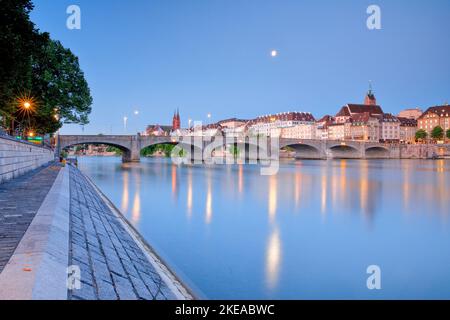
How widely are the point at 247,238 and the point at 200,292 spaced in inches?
235

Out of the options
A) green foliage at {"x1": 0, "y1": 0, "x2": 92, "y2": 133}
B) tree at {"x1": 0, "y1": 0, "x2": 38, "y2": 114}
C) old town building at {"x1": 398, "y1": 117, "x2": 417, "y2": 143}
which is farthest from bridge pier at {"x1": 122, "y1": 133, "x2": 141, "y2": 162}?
old town building at {"x1": 398, "y1": 117, "x2": 417, "y2": 143}

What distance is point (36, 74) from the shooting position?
126 ft

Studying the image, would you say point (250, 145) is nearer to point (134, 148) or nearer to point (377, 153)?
point (134, 148)

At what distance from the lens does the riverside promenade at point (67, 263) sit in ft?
14.9

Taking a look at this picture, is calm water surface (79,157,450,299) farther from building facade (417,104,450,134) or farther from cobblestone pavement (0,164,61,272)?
building facade (417,104,450,134)

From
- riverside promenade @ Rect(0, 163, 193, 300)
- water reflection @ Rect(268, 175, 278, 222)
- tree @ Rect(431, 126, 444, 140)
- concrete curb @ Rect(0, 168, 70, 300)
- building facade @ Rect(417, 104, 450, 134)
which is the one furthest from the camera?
building facade @ Rect(417, 104, 450, 134)

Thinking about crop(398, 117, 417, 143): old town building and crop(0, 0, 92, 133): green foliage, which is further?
crop(398, 117, 417, 143): old town building

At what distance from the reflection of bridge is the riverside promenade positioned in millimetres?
69279

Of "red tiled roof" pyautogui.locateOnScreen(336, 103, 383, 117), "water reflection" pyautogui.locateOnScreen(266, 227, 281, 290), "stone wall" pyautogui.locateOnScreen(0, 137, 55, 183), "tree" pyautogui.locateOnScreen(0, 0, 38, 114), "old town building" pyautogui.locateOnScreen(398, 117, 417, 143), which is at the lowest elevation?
"water reflection" pyautogui.locateOnScreen(266, 227, 281, 290)

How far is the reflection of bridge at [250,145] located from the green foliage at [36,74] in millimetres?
26274

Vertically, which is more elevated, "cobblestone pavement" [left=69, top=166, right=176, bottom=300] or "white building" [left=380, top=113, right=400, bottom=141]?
"white building" [left=380, top=113, right=400, bottom=141]

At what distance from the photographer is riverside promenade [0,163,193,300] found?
4.55m

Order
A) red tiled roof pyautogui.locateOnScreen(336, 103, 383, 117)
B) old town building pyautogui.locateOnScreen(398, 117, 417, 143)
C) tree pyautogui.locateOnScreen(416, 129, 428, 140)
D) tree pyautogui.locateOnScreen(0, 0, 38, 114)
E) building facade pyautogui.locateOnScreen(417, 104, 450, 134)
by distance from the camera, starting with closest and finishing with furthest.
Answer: tree pyautogui.locateOnScreen(0, 0, 38, 114) < tree pyautogui.locateOnScreen(416, 129, 428, 140) < building facade pyautogui.locateOnScreen(417, 104, 450, 134) < old town building pyautogui.locateOnScreen(398, 117, 417, 143) < red tiled roof pyautogui.locateOnScreen(336, 103, 383, 117)
